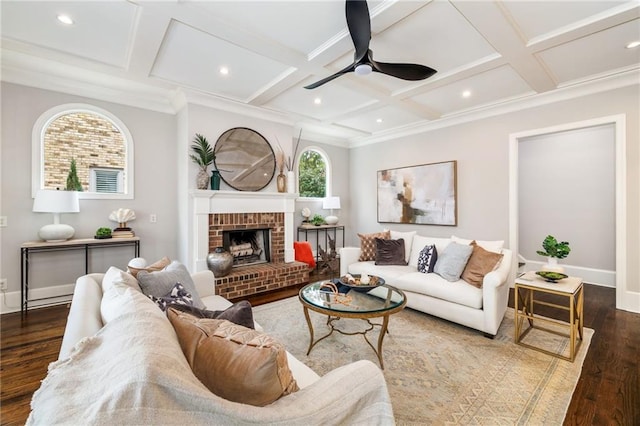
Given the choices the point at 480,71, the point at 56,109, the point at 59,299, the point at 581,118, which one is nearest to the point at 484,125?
the point at 581,118

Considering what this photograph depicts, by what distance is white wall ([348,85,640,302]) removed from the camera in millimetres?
3180

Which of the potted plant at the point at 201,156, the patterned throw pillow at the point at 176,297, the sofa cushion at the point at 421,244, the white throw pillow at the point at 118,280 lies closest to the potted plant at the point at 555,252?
the sofa cushion at the point at 421,244

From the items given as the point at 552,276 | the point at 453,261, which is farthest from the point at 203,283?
the point at 552,276

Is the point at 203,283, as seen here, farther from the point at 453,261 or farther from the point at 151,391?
the point at 453,261

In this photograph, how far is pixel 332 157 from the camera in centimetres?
627

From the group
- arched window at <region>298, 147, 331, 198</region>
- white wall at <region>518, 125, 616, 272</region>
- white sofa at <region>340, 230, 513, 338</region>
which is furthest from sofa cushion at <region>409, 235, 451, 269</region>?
arched window at <region>298, 147, 331, 198</region>

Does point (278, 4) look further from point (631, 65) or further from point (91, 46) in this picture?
point (631, 65)

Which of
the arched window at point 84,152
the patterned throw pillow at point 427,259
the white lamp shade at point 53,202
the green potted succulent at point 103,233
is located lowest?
the patterned throw pillow at point 427,259

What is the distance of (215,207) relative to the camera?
4012 millimetres

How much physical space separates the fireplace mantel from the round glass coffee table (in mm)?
2006

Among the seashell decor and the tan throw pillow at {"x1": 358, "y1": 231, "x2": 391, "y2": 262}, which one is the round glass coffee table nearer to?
the tan throw pillow at {"x1": 358, "y1": 231, "x2": 391, "y2": 262}

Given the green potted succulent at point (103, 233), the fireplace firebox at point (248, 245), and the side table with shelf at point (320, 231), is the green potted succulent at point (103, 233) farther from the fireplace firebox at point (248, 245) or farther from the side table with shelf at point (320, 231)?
the side table with shelf at point (320, 231)

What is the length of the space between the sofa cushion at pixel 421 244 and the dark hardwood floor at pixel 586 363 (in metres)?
1.31

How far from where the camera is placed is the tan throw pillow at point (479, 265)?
2861 mm
